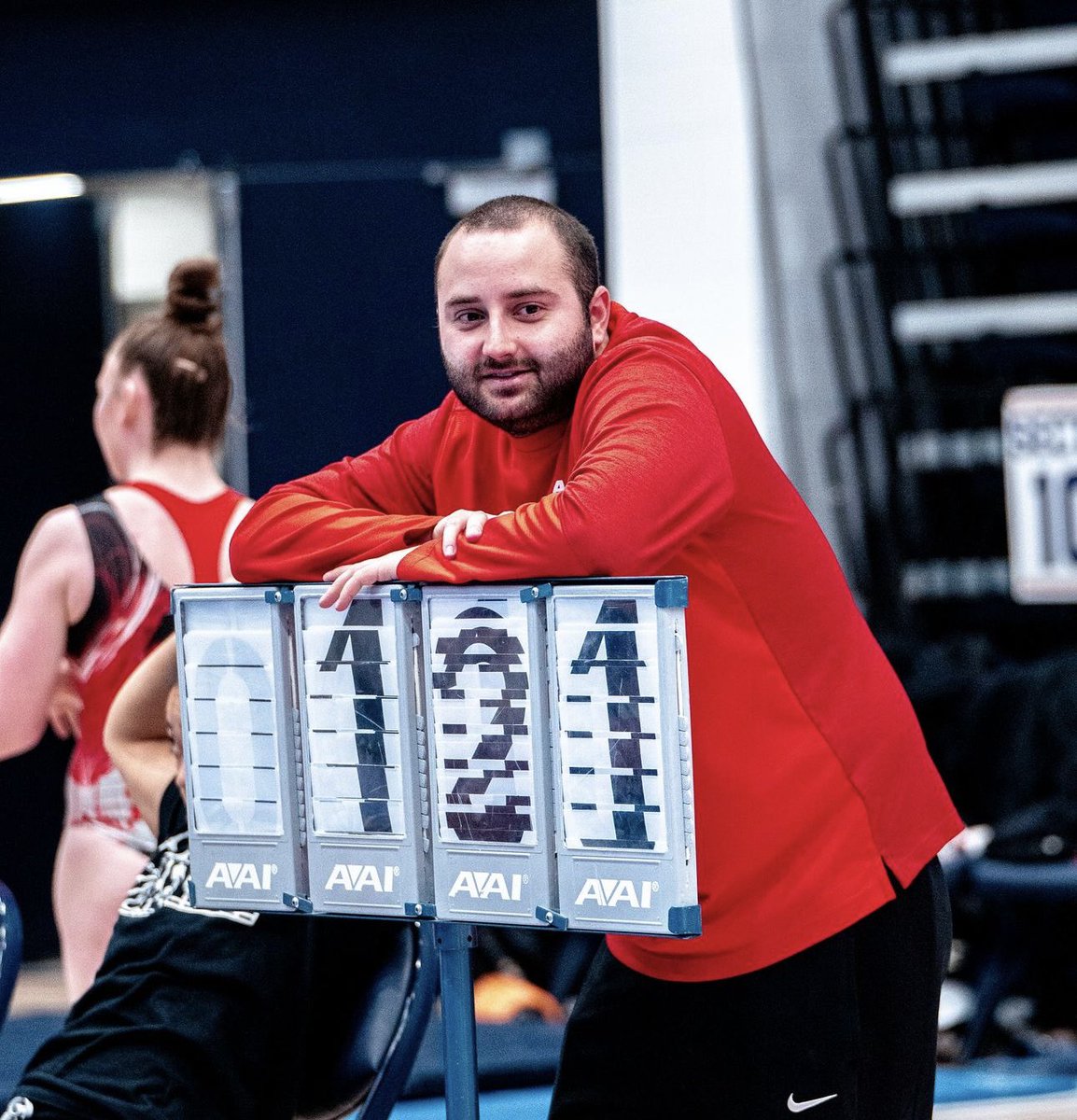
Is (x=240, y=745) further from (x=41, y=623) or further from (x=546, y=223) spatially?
Result: (x=41, y=623)

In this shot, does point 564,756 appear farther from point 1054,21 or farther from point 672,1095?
point 1054,21

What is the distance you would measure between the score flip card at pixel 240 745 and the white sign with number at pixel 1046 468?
3.53 meters

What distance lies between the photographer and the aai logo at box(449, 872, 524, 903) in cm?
146

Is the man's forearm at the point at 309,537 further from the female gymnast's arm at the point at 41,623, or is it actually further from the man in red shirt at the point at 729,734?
the female gymnast's arm at the point at 41,623

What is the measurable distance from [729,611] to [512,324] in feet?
1.08

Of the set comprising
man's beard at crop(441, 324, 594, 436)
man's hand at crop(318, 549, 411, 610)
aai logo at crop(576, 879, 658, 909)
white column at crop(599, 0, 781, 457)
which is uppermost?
white column at crop(599, 0, 781, 457)

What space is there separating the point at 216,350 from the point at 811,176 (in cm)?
377

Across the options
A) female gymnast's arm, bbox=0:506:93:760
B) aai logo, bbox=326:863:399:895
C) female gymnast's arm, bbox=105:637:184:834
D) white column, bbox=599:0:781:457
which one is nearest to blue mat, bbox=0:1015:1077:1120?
female gymnast's arm, bbox=0:506:93:760

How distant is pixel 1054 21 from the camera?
19.9 feet

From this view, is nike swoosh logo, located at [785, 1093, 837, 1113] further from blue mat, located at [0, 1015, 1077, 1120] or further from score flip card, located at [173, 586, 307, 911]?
Result: blue mat, located at [0, 1015, 1077, 1120]

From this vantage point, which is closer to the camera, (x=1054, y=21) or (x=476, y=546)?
(x=476, y=546)

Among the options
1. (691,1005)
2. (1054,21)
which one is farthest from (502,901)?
(1054,21)

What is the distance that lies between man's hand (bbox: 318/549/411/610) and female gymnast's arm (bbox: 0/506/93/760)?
1.07 meters

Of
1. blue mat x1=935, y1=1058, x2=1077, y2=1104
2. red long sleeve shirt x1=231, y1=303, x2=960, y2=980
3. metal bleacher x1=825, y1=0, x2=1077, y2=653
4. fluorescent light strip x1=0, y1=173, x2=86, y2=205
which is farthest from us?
metal bleacher x1=825, y1=0, x2=1077, y2=653
